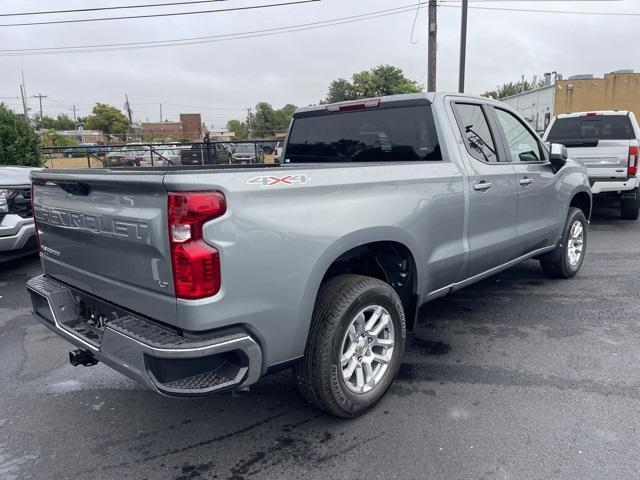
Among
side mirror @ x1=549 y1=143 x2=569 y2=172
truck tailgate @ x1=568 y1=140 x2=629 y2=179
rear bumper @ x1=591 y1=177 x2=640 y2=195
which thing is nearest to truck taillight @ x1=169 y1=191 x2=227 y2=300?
side mirror @ x1=549 y1=143 x2=569 y2=172

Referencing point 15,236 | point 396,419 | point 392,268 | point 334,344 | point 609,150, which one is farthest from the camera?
point 609,150

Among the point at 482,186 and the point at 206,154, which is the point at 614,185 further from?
the point at 206,154

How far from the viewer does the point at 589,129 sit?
9.34 metres

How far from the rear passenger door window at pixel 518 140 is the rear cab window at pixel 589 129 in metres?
4.64

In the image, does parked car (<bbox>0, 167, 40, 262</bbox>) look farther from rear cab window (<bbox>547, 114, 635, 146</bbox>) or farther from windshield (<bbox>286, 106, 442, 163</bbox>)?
rear cab window (<bbox>547, 114, 635, 146</bbox>)

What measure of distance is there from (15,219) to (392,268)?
16.1 feet

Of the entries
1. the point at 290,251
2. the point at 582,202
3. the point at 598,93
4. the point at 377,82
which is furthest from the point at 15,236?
the point at 377,82

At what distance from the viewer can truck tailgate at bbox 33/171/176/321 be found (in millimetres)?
2246

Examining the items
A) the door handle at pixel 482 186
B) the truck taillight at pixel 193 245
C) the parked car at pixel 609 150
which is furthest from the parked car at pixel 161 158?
the truck taillight at pixel 193 245

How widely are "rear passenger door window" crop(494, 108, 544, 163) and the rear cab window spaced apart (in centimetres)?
464

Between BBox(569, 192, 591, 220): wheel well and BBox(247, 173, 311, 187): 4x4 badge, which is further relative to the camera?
BBox(569, 192, 591, 220): wheel well

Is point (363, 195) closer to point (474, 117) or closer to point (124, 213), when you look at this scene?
point (124, 213)

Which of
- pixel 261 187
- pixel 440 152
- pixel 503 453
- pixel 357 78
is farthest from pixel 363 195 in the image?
pixel 357 78

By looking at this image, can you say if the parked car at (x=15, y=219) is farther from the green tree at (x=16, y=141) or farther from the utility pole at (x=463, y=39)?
the utility pole at (x=463, y=39)
